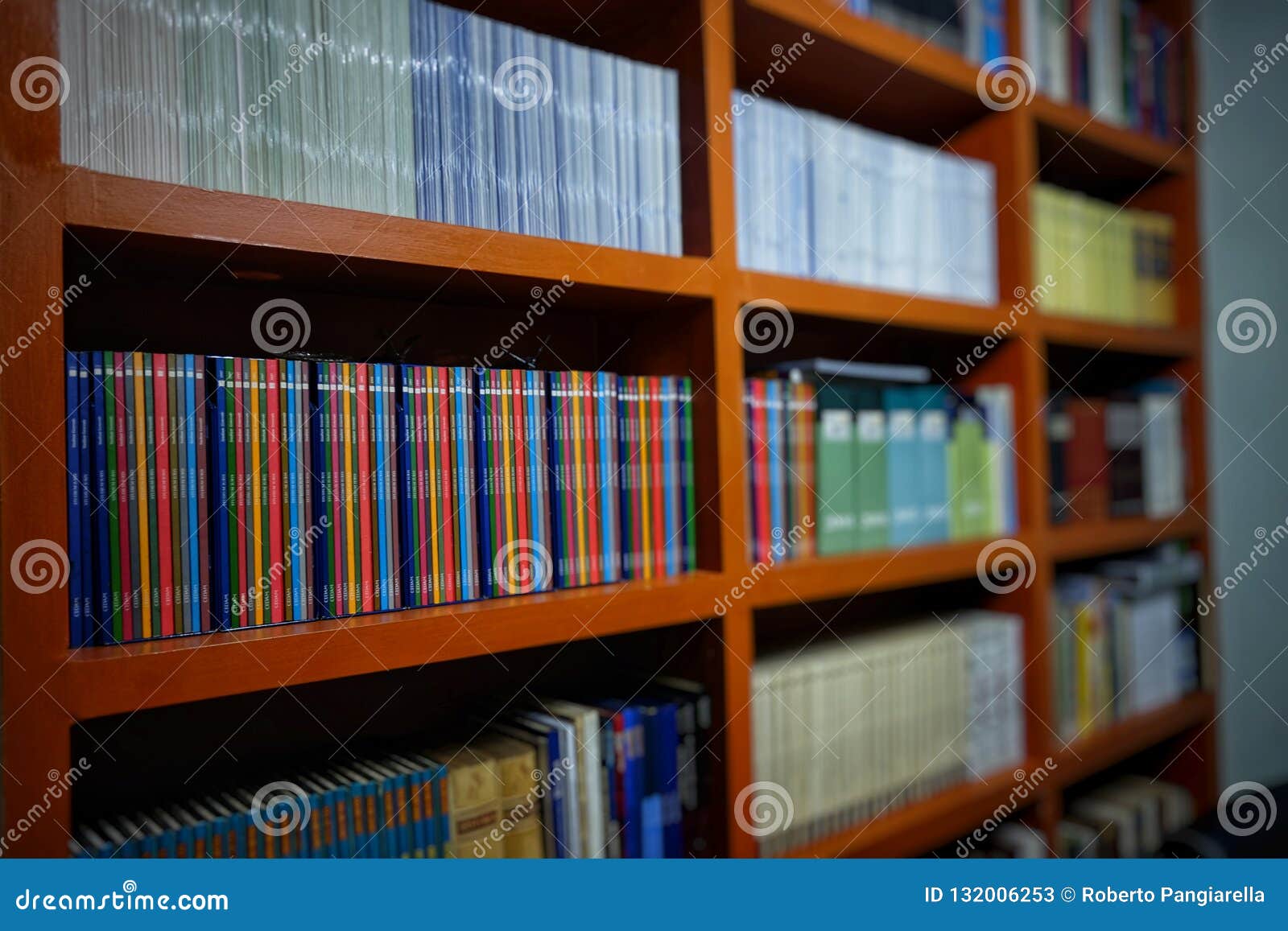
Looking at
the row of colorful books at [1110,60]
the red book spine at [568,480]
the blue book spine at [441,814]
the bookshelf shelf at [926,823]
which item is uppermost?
the row of colorful books at [1110,60]

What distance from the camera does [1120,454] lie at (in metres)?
1.81

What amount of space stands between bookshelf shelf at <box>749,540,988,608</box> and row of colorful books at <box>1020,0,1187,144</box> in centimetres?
96

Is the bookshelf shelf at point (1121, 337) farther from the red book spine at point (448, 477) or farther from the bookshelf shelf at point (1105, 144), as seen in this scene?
the red book spine at point (448, 477)

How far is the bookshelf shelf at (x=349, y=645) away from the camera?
0.73 m

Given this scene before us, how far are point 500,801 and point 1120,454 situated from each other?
1.53 m

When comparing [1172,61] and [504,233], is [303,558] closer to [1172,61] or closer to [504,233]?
[504,233]

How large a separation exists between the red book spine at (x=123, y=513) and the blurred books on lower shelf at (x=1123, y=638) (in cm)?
156

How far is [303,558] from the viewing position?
88cm

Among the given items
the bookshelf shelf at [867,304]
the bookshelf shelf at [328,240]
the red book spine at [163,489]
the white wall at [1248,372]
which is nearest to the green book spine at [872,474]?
the bookshelf shelf at [867,304]

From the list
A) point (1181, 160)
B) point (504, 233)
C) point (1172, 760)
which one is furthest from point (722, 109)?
point (1172, 760)

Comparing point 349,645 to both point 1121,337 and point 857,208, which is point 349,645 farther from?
point 1121,337

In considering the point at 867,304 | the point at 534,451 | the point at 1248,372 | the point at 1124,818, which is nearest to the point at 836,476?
the point at 867,304

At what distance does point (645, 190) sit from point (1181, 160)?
1.56m

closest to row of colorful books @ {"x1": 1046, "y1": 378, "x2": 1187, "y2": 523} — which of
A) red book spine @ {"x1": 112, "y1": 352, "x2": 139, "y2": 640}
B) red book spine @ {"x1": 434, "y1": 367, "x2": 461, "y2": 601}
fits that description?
red book spine @ {"x1": 434, "y1": 367, "x2": 461, "y2": 601}
